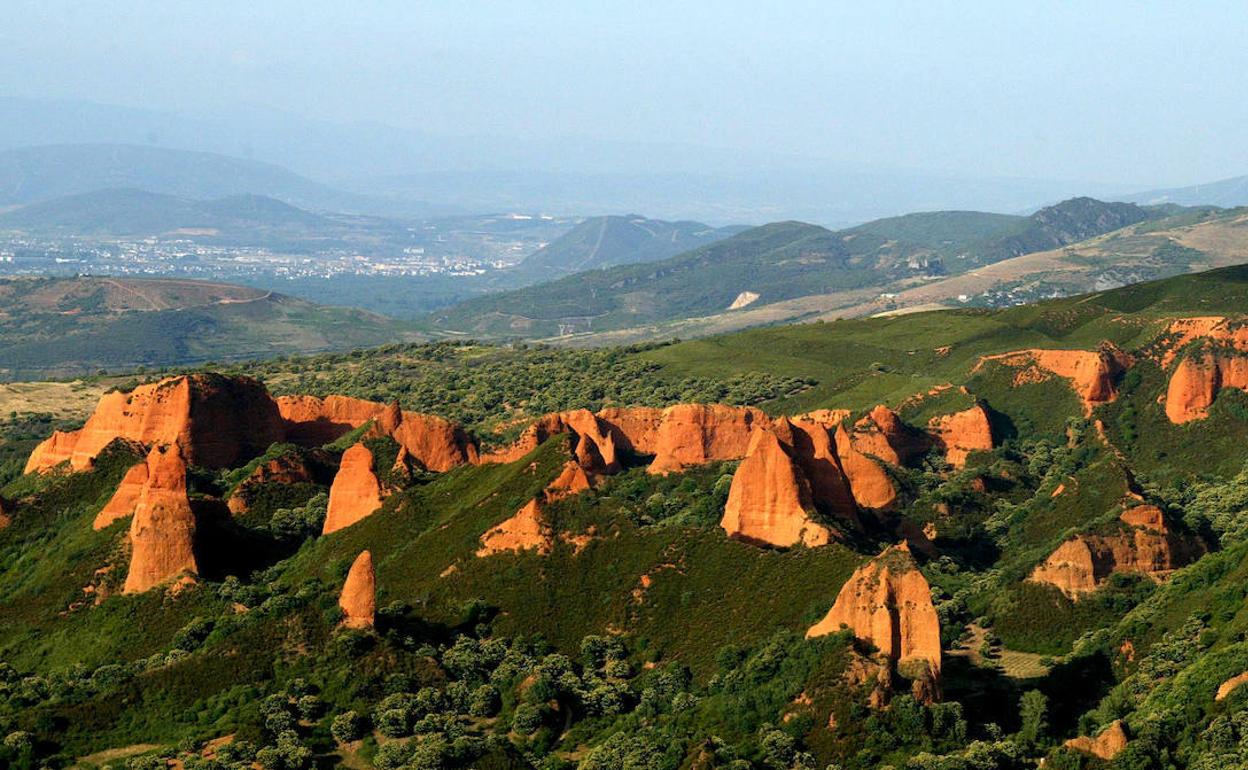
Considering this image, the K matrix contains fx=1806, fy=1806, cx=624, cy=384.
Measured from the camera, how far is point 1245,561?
82500 millimetres

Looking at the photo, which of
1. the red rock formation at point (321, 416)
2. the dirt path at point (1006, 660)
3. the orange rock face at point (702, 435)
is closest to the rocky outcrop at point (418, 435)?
the red rock formation at point (321, 416)

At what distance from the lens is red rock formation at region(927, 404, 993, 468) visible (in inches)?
5172

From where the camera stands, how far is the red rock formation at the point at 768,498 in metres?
85.9

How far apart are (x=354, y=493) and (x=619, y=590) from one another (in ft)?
59.5

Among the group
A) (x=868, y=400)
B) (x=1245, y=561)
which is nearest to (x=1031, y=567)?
→ (x=1245, y=561)

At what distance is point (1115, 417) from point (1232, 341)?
9884mm

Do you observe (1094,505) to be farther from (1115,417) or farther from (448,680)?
(448,680)

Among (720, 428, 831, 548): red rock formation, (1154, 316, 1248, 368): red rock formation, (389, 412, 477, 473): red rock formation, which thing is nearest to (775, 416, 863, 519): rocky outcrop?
(720, 428, 831, 548): red rock formation

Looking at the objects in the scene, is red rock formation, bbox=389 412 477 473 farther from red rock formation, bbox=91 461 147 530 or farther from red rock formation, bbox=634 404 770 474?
red rock formation, bbox=91 461 147 530

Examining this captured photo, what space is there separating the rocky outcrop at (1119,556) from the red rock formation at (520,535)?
24648 mm

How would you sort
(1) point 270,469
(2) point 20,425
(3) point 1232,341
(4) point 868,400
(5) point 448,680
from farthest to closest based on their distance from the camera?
(2) point 20,425 → (4) point 868,400 → (3) point 1232,341 → (1) point 270,469 → (5) point 448,680

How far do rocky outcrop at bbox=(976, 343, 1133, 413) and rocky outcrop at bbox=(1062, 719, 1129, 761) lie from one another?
245 feet

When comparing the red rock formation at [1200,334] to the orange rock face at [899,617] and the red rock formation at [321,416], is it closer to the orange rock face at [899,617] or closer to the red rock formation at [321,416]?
the red rock formation at [321,416]

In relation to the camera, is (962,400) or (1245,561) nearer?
(1245,561)
